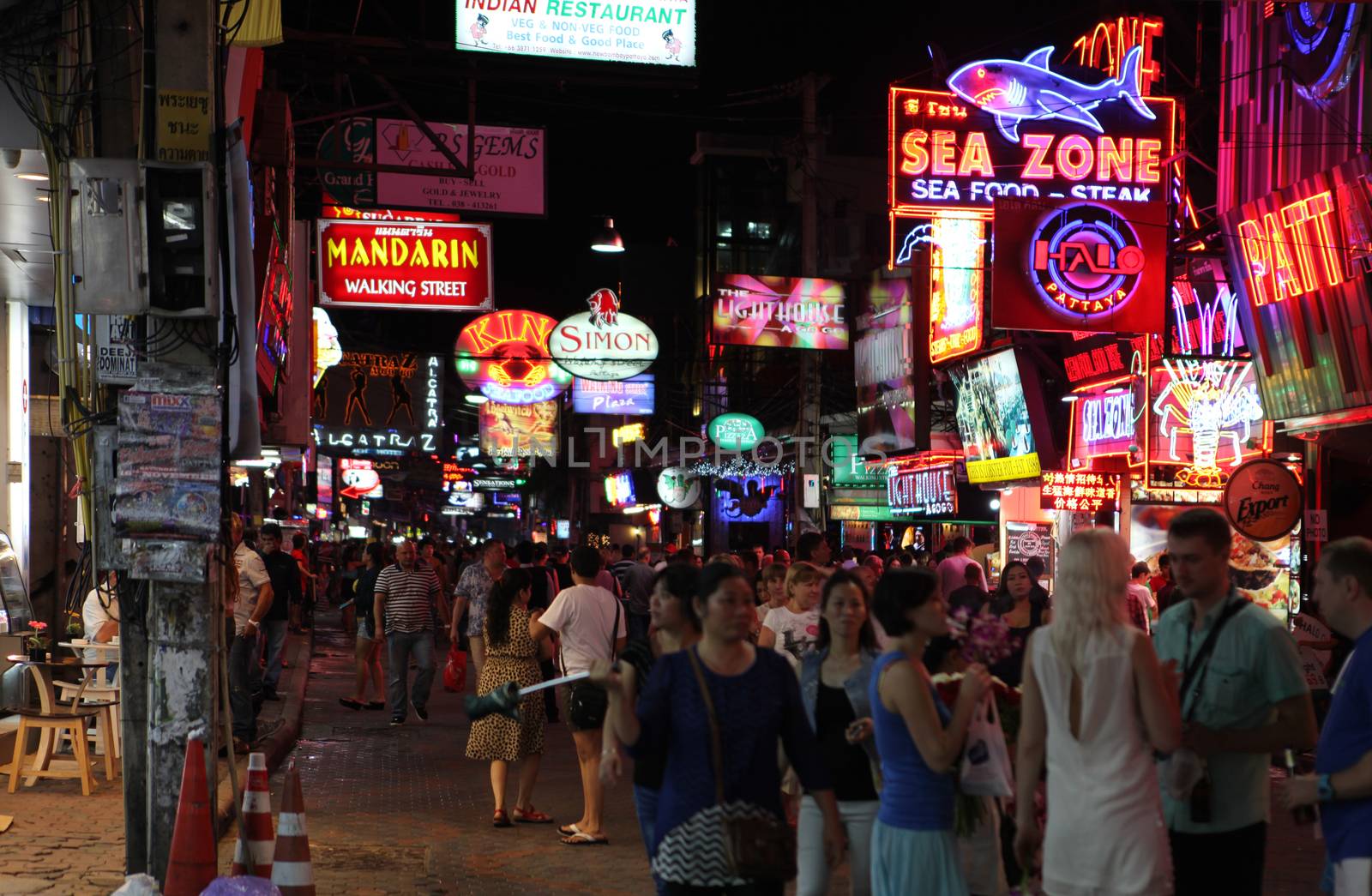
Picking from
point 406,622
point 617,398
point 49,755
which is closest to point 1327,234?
point 406,622

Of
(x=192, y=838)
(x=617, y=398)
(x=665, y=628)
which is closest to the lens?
(x=665, y=628)

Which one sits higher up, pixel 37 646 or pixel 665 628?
pixel 665 628

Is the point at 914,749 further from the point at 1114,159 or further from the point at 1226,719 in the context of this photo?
the point at 1114,159

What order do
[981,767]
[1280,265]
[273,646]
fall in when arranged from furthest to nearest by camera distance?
[273,646] < [1280,265] < [981,767]

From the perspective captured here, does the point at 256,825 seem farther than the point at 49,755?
No

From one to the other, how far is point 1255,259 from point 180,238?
11.8 meters

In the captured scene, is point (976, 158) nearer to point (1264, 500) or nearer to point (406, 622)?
point (1264, 500)

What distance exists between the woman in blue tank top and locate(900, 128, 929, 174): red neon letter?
46.6 feet

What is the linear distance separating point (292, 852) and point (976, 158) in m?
14.2

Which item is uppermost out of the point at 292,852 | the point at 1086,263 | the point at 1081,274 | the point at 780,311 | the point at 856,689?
the point at 780,311

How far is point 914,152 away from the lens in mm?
18891

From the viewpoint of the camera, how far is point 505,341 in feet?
83.1

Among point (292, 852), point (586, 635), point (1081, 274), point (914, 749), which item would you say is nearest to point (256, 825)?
point (292, 852)

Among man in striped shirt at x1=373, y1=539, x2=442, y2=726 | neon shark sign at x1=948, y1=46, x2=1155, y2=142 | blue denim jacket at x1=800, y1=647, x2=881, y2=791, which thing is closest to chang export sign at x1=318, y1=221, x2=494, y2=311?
man in striped shirt at x1=373, y1=539, x2=442, y2=726
